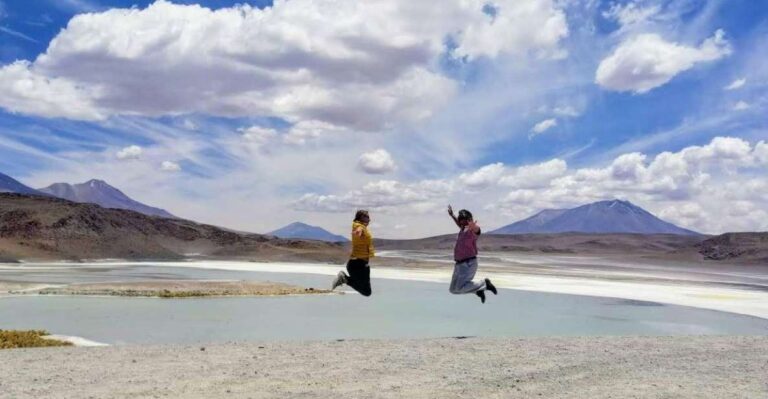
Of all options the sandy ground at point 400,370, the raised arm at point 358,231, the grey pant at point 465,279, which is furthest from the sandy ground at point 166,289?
the raised arm at point 358,231

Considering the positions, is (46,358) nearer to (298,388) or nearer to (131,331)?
(298,388)

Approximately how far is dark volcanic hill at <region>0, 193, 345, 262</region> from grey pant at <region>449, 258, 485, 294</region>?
8491 cm

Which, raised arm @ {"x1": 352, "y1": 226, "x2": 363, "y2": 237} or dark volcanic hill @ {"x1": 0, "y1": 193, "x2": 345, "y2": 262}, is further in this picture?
dark volcanic hill @ {"x1": 0, "y1": 193, "x2": 345, "y2": 262}

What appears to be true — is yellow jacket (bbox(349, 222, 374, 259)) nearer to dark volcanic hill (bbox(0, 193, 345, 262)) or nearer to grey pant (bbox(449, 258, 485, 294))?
grey pant (bbox(449, 258, 485, 294))

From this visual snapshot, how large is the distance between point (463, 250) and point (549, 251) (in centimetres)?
17166

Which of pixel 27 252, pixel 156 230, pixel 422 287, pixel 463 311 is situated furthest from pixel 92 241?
pixel 463 311

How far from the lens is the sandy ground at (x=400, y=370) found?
11961 mm

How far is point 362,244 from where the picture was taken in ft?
53.1

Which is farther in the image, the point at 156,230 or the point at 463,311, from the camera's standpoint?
the point at 156,230

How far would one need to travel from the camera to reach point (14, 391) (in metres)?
11.8

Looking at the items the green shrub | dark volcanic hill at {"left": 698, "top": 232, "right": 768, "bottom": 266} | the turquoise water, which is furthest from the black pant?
dark volcanic hill at {"left": 698, "top": 232, "right": 768, "bottom": 266}

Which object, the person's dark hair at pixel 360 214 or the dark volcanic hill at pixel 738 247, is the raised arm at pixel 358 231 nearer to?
the person's dark hair at pixel 360 214

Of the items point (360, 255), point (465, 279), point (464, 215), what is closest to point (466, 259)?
point (465, 279)

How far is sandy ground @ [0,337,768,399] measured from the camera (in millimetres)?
11961
